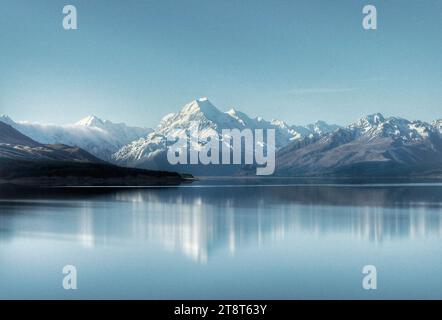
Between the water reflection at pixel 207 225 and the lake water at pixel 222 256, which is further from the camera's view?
the water reflection at pixel 207 225

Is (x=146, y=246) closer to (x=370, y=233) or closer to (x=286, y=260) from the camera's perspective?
(x=286, y=260)

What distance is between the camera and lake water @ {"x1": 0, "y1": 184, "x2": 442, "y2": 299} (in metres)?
Answer: 30.7

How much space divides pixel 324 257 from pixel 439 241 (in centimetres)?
1413

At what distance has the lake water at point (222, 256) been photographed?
3072 centimetres

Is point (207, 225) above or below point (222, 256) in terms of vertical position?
below

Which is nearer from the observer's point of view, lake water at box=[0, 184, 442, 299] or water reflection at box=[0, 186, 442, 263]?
lake water at box=[0, 184, 442, 299]

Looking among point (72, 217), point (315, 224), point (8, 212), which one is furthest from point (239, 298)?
point (8, 212)

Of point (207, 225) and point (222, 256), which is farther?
point (207, 225)

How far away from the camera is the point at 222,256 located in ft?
135

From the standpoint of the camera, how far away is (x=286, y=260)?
129 ft

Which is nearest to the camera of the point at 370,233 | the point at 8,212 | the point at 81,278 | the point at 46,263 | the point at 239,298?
the point at 239,298

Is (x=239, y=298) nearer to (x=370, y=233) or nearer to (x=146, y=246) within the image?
(x=146, y=246)
